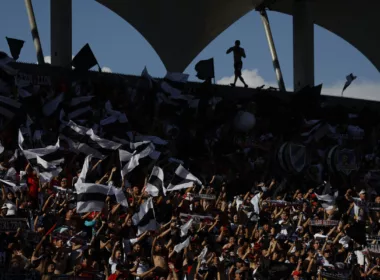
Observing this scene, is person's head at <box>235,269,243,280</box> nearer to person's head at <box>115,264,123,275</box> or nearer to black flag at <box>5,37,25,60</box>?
person's head at <box>115,264,123,275</box>

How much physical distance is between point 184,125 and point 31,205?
7016mm

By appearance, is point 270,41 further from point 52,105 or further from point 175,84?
point 52,105

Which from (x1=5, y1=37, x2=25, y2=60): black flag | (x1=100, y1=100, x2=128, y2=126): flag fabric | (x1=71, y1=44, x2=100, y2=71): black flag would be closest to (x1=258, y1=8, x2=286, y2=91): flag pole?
(x1=71, y1=44, x2=100, y2=71): black flag

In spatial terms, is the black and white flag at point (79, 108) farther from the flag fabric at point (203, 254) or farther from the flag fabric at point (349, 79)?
the flag fabric at point (349, 79)

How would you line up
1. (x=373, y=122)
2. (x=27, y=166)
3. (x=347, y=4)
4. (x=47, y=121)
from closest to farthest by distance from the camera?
1. (x=27, y=166)
2. (x=47, y=121)
3. (x=373, y=122)
4. (x=347, y=4)

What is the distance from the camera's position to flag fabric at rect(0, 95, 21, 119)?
64.8 feet

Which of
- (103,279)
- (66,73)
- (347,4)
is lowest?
(103,279)

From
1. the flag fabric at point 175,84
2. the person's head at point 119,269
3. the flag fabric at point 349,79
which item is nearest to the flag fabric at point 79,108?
the flag fabric at point 175,84

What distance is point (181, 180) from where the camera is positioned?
60.3ft

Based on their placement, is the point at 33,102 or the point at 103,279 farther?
the point at 33,102

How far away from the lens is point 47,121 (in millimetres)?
19969

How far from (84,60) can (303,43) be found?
976 centimetres

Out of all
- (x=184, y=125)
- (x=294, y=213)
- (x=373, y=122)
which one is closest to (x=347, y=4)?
(x=373, y=122)

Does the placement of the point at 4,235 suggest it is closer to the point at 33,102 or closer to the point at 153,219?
the point at 153,219
